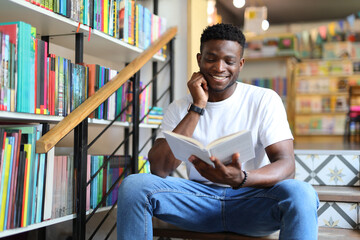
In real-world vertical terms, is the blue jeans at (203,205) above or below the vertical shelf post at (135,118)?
below

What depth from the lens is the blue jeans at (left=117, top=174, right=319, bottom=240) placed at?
1.35 metres

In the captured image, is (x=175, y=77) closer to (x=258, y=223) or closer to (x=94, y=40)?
(x=94, y=40)

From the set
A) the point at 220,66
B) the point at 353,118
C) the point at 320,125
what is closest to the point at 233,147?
the point at 220,66

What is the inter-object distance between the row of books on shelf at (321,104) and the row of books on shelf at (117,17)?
169 inches

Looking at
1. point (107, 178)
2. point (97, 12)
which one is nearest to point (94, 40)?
point (97, 12)

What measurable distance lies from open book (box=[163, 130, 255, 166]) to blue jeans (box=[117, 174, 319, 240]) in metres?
0.20

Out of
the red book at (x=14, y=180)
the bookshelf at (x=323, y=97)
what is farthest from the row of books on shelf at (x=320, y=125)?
the red book at (x=14, y=180)

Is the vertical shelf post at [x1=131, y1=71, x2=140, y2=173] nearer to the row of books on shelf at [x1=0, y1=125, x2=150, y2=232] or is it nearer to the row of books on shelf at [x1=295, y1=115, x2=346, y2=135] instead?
the row of books on shelf at [x1=0, y1=125, x2=150, y2=232]

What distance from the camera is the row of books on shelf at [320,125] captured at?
6285mm

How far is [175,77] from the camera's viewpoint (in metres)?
2.62

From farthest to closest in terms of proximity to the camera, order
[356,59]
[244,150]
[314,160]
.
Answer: [356,59]
[314,160]
[244,150]

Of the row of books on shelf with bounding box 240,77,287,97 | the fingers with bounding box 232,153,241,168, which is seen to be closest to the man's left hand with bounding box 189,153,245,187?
the fingers with bounding box 232,153,241,168

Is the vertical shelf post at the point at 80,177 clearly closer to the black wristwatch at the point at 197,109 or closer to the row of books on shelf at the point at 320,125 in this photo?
the black wristwatch at the point at 197,109

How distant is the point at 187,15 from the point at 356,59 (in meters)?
4.68
